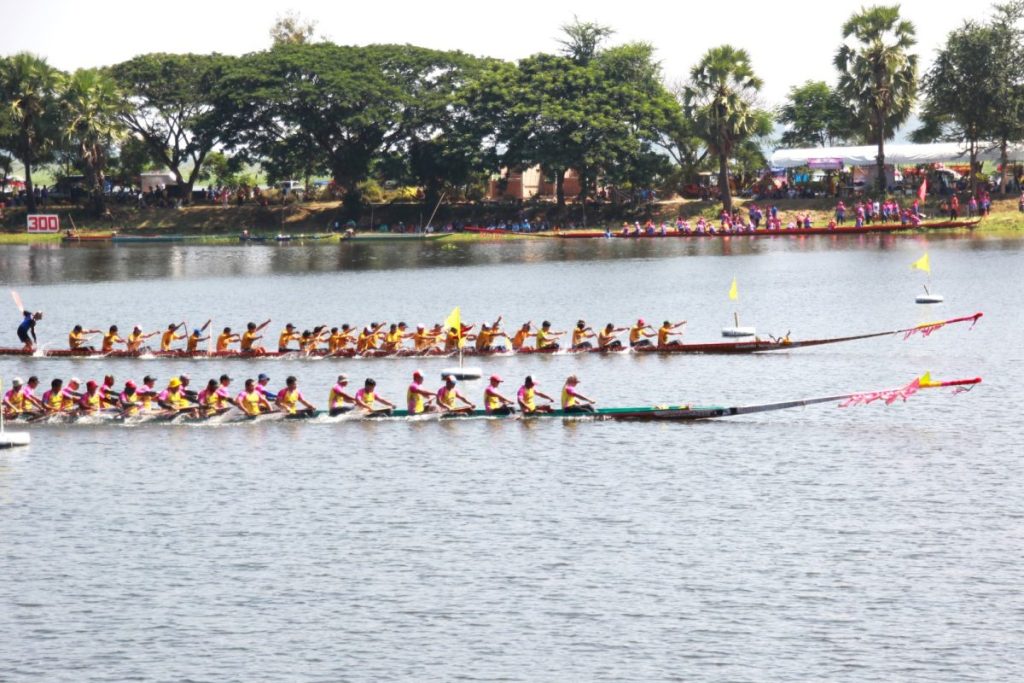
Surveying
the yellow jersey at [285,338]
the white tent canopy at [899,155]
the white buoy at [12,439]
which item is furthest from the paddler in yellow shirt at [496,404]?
the white tent canopy at [899,155]

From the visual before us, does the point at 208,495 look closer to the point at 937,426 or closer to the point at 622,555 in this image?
the point at 622,555

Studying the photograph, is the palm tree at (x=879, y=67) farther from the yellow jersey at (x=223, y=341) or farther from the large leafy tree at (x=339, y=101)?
the yellow jersey at (x=223, y=341)

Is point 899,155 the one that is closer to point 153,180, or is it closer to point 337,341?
point 337,341

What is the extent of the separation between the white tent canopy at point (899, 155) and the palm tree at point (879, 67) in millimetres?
1869

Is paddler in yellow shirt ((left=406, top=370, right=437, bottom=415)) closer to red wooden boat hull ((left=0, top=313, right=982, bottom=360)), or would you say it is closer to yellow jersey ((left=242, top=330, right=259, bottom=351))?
red wooden boat hull ((left=0, top=313, right=982, bottom=360))

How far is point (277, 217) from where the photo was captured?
114 metres

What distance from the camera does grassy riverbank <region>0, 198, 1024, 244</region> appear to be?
103812mm

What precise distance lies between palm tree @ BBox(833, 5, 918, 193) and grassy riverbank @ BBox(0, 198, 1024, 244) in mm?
9824

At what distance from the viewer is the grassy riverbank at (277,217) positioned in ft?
341

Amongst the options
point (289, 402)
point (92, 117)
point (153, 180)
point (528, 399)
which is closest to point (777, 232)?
point (92, 117)

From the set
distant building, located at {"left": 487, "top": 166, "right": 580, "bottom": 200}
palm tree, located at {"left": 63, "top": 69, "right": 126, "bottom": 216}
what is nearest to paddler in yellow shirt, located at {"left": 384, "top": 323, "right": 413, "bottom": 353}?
distant building, located at {"left": 487, "top": 166, "right": 580, "bottom": 200}

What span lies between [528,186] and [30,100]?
120ft

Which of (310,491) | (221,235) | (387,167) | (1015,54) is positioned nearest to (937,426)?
(310,491)

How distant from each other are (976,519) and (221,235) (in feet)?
287
